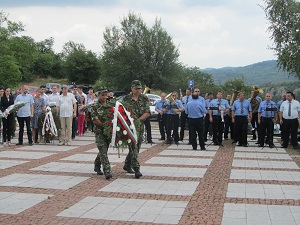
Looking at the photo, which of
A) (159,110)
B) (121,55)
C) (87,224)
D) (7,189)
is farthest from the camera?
(121,55)

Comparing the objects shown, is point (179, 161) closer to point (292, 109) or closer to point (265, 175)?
point (265, 175)

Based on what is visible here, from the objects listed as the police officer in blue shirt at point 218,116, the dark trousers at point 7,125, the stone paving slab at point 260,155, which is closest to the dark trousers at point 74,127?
the dark trousers at point 7,125

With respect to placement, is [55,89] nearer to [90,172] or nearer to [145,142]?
[145,142]

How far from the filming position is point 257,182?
9.78 meters

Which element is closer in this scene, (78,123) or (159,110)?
(159,110)

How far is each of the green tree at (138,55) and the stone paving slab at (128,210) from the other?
4221cm

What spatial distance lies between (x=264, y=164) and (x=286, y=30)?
12283 millimetres

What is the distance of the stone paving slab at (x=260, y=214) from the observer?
671 cm

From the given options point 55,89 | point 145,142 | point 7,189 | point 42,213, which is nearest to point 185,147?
point 145,142

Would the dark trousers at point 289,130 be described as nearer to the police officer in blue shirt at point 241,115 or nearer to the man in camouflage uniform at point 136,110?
the police officer in blue shirt at point 241,115

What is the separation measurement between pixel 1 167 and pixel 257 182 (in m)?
5.97

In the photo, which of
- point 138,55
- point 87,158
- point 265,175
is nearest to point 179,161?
point 87,158

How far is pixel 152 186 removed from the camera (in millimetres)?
9203

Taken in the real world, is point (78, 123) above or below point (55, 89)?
below
